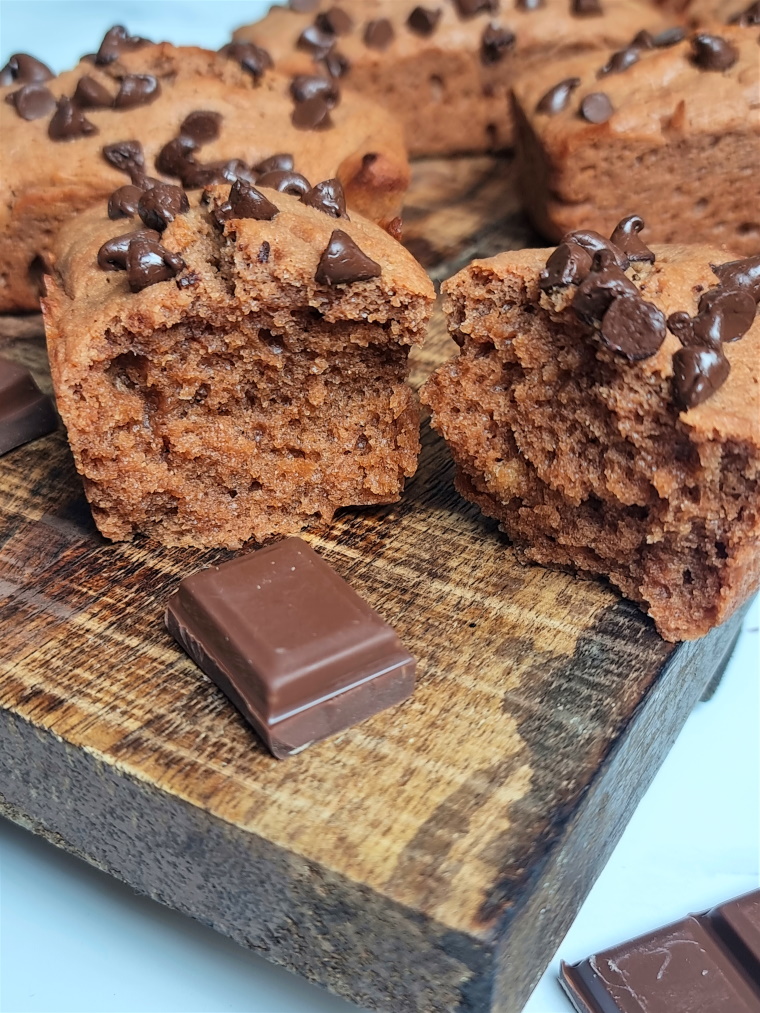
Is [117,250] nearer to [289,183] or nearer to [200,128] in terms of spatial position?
[289,183]

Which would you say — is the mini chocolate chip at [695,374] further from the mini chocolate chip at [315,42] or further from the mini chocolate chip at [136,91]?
the mini chocolate chip at [315,42]

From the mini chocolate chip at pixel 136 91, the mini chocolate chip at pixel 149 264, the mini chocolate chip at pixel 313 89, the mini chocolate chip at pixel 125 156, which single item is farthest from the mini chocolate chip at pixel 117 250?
the mini chocolate chip at pixel 313 89

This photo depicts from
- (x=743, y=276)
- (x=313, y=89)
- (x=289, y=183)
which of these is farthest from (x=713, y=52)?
(x=289, y=183)

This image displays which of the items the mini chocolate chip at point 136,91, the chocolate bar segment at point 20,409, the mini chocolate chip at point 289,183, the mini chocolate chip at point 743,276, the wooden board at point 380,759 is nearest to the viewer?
the wooden board at point 380,759

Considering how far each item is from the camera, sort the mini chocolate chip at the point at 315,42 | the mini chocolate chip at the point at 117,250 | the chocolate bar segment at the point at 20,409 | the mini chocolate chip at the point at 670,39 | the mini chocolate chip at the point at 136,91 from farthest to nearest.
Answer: the mini chocolate chip at the point at 315,42 → the mini chocolate chip at the point at 670,39 → the mini chocolate chip at the point at 136,91 → the chocolate bar segment at the point at 20,409 → the mini chocolate chip at the point at 117,250

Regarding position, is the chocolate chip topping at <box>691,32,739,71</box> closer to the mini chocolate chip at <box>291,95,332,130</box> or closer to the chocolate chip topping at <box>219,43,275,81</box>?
the mini chocolate chip at <box>291,95,332,130</box>

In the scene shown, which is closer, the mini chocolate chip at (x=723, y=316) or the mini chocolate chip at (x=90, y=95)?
the mini chocolate chip at (x=723, y=316)
